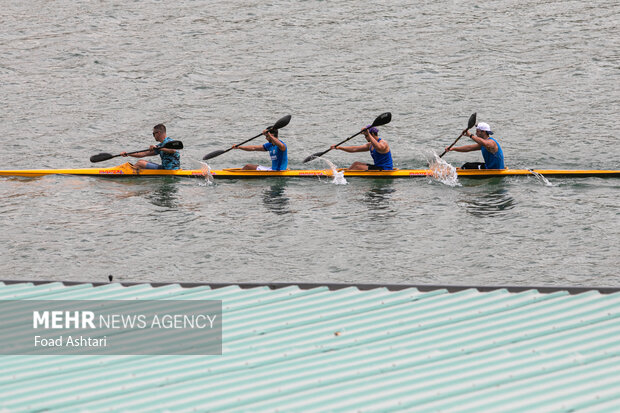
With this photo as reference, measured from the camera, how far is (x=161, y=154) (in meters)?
22.8

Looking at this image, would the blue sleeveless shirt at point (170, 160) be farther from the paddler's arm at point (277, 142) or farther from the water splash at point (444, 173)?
the water splash at point (444, 173)

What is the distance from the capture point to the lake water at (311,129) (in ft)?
57.8

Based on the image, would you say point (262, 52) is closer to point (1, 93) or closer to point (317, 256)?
point (1, 93)

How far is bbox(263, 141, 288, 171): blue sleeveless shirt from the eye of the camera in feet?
73.4

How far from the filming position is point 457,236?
18.5m

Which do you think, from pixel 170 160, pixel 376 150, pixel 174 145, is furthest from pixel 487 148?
pixel 170 160

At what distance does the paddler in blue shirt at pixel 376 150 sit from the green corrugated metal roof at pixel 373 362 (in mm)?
12752

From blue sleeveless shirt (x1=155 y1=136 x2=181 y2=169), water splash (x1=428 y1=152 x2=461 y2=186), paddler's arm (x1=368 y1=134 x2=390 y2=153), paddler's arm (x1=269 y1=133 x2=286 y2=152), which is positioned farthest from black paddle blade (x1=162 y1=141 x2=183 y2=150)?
water splash (x1=428 y1=152 x2=461 y2=186)

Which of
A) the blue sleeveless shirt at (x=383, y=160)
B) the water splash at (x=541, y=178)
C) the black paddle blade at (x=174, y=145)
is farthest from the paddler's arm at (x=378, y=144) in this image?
the black paddle blade at (x=174, y=145)

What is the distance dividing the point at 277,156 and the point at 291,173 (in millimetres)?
669

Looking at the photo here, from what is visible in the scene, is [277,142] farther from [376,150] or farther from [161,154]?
[161,154]

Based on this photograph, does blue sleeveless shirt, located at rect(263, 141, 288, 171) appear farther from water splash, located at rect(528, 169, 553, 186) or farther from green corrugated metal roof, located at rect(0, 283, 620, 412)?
green corrugated metal roof, located at rect(0, 283, 620, 412)

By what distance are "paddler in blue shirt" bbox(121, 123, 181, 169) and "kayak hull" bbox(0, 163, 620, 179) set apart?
147 millimetres

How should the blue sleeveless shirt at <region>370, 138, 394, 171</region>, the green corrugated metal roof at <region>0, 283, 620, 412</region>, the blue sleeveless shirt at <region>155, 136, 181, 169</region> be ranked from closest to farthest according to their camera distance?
1. the green corrugated metal roof at <region>0, 283, 620, 412</region>
2. the blue sleeveless shirt at <region>370, 138, 394, 171</region>
3. the blue sleeveless shirt at <region>155, 136, 181, 169</region>
